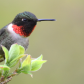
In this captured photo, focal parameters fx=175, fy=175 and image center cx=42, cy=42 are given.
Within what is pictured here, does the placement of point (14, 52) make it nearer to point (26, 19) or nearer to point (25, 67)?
point (25, 67)

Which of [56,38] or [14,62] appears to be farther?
[56,38]

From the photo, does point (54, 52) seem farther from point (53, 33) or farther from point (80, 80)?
point (80, 80)

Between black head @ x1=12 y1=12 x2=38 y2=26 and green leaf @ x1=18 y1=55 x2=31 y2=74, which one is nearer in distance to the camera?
green leaf @ x1=18 y1=55 x2=31 y2=74

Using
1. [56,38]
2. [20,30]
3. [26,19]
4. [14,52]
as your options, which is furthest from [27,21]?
[56,38]

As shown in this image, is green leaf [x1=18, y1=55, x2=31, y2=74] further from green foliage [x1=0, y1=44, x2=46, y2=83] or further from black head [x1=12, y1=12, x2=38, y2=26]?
black head [x1=12, y1=12, x2=38, y2=26]

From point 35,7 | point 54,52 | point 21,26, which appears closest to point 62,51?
point 54,52

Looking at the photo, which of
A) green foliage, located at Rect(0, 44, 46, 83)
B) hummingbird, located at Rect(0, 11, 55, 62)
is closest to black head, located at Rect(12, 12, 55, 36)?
hummingbird, located at Rect(0, 11, 55, 62)
